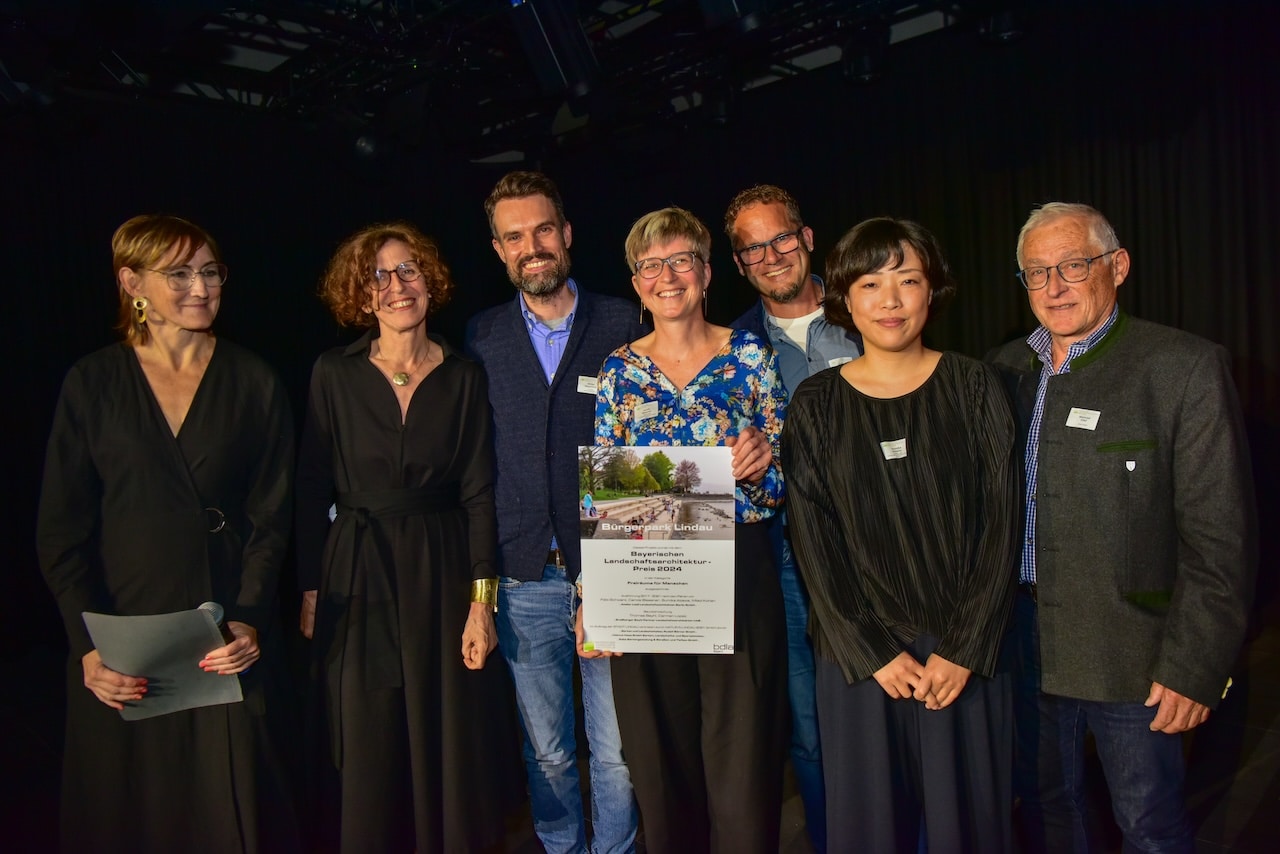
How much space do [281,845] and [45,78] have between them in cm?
535

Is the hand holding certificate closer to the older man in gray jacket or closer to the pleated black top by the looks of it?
the pleated black top

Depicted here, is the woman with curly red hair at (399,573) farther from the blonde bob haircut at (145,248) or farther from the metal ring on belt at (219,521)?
the blonde bob haircut at (145,248)

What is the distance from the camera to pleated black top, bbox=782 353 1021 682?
1.99 m

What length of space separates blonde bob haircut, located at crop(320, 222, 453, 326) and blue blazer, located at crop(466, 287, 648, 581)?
0.96 feet

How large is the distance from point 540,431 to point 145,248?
118 cm

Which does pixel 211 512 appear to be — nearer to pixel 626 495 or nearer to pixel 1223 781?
pixel 626 495

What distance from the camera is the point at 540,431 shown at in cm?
260

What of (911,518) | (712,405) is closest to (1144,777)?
(911,518)

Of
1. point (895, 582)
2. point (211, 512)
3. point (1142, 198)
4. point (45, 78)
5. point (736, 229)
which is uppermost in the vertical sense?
point (45, 78)

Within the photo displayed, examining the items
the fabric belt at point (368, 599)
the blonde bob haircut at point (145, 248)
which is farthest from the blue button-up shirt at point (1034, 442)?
the blonde bob haircut at point (145, 248)

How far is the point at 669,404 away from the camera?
2305 mm

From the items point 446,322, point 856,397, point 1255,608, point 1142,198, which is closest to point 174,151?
point 446,322

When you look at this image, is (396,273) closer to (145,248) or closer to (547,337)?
(547,337)

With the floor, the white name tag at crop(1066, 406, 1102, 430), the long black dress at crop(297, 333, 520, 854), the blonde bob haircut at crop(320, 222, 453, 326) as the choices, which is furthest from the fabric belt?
the white name tag at crop(1066, 406, 1102, 430)
